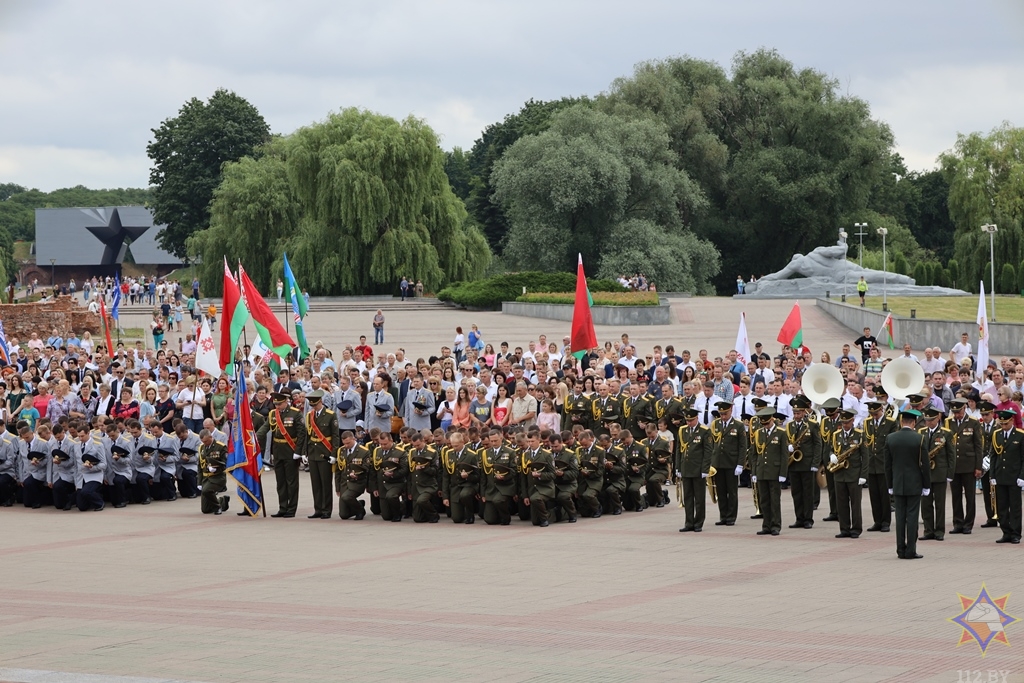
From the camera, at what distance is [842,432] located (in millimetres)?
15852

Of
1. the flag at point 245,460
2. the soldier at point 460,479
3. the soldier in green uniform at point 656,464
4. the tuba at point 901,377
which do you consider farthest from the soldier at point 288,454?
the tuba at point 901,377

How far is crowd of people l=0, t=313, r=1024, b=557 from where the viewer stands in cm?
1552

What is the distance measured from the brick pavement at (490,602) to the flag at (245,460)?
1.04m

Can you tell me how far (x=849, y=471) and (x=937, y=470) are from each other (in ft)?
3.11

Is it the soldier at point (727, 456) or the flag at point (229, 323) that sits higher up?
the flag at point (229, 323)

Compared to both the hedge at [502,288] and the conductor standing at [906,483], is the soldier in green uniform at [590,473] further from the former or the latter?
the hedge at [502,288]

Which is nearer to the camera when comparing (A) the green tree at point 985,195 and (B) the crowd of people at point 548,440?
(B) the crowd of people at point 548,440

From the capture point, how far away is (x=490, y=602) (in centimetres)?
1164

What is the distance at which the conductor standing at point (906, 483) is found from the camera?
13492mm

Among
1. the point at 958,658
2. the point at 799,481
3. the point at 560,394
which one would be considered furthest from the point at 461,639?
the point at 560,394

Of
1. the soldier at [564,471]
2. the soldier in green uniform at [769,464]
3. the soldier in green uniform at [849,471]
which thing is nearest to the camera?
the soldier in green uniform at [849,471]

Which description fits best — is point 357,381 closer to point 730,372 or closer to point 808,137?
point 730,372

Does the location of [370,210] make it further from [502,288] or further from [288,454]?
[288,454]

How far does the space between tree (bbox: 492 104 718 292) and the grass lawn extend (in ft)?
38.9
